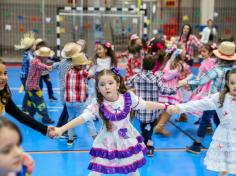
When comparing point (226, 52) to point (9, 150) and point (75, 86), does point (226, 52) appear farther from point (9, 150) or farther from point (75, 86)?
point (9, 150)

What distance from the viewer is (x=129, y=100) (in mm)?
3602

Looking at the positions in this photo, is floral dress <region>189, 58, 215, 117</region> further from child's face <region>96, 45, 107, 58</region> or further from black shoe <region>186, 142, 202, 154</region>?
child's face <region>96, 45, 107, 58</region>

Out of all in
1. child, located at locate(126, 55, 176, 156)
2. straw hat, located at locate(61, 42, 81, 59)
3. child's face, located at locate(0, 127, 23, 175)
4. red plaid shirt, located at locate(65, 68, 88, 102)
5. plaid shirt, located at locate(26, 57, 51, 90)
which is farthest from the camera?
plaid shirt, located at locate(26, 57, 51, 90)

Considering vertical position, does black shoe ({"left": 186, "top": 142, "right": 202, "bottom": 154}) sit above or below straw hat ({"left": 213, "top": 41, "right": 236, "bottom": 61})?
below

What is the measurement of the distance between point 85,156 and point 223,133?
2014 millimetres

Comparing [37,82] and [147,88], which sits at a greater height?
[147,88]

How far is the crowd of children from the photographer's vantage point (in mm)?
3465

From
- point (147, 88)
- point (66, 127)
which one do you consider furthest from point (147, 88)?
point (66, 127)

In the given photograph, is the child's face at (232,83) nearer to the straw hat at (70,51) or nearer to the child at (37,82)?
the straw hat at (70,51)

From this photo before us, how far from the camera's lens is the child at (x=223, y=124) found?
382cm

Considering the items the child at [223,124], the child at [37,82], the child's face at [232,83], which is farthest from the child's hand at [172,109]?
the child at [37,82]

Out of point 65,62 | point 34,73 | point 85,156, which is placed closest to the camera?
point 85,156

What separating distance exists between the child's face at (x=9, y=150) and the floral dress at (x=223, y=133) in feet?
7.39

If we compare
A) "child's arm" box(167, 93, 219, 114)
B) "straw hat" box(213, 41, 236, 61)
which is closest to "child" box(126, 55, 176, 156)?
"straw hat" box(213, 41, 236, 61)
